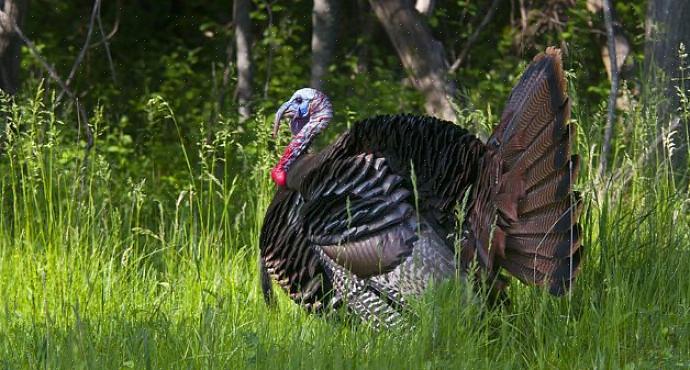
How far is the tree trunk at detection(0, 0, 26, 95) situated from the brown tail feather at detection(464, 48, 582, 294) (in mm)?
3545

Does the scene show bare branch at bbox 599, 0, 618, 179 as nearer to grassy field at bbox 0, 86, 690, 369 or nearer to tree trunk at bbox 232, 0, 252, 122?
grassy field at bbox 0, 86, 690, 369

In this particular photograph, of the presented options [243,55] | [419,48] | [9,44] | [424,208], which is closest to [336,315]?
[424,208]

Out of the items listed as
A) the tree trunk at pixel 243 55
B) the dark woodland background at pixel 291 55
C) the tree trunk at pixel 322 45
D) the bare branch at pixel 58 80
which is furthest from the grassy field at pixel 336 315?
the tree trunk at pixel 243 55

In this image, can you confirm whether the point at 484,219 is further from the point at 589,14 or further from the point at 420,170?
the point at 589,14

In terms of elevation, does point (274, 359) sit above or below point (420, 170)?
below

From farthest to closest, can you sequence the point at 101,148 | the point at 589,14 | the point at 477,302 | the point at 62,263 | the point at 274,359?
1. the point at 589,14
2. the point at 101,148
3. the point at 62,263
4. the point at 477,302
5. the point at 274,359

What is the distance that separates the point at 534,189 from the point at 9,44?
3.82 meters

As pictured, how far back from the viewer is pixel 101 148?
8234 millimetres

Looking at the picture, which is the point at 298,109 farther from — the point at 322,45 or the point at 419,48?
the point at 322,45

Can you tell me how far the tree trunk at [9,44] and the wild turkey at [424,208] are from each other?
8.64 ft

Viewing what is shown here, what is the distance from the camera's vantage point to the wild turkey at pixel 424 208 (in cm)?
423

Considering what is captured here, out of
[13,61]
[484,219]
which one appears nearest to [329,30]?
[13,61]

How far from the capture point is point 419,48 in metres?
8.04

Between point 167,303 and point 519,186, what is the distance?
59.6 inches
